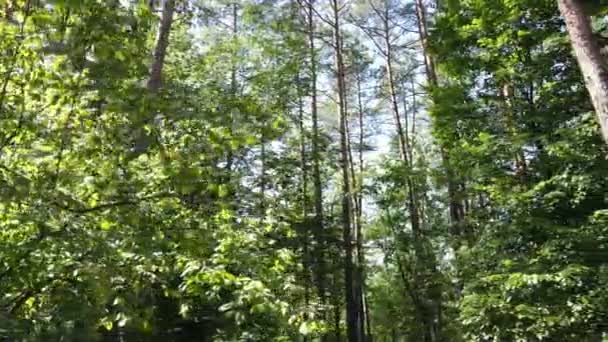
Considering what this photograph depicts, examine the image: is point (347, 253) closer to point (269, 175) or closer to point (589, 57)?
point (269, 175)

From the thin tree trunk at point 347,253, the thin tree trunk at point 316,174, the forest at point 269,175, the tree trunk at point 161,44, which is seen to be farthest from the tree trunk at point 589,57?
the thin tree trunk at point 316,174

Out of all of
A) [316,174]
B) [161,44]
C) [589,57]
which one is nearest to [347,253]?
[316,174]

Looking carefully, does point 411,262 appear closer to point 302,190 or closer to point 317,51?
point 302,190

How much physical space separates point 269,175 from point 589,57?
830 centimetres

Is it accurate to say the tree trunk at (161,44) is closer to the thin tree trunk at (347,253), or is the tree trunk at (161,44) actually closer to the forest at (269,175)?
the forest at (269,175)

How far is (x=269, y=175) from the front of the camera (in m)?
12.1

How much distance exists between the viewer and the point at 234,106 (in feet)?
9.25

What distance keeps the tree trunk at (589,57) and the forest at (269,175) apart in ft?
0.07

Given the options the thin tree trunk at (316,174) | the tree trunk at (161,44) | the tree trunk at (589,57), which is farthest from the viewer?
the thin tree trunk at (316,174)

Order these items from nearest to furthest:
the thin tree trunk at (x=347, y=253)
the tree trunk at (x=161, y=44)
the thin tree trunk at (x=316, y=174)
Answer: the tree trunk at (x=161, y=44) < the thin tree trunk at (x=347, y=253) < the thin tree trunk at (x=316, y=174)

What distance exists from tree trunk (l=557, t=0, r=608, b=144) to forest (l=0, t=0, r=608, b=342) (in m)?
0.02

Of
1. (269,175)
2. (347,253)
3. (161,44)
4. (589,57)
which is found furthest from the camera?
(269,175)

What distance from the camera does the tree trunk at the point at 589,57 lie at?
4.49 m

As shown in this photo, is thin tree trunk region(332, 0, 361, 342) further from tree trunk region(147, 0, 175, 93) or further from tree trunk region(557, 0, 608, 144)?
tree trunk region(557, 0, 608, 144)
